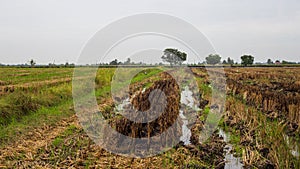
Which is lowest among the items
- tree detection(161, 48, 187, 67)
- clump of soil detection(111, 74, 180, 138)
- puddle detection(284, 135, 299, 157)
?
puddle detection(284, 135, 299, 157)

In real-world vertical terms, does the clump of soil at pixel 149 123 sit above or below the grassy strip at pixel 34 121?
above

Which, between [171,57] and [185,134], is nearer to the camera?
[185,134]

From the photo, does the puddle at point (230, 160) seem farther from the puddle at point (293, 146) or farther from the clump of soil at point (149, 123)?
the clump of soil at point (149, 123)

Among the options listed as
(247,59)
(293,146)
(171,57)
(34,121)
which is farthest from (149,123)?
(247,59)

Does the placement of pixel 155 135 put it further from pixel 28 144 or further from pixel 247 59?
pixel 247 59

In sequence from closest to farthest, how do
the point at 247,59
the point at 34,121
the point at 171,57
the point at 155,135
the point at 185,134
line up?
the point at 155,135 < the point at 185,134 < the point at 34,121 < the point at 171,57 < the point at 247,59

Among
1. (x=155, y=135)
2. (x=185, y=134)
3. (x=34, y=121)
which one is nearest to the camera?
(x=155, y=135)

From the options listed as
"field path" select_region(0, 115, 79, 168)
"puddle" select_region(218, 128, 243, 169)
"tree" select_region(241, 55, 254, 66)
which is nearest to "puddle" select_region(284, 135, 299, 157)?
"puddle" select_region(218, 128, 243, 169)

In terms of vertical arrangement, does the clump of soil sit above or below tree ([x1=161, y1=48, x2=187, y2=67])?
below

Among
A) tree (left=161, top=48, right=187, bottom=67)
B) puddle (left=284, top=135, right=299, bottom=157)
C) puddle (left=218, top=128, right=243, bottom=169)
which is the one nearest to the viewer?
puddle (left=218, top=128, right=243, bottom=169)

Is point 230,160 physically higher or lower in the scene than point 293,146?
lower

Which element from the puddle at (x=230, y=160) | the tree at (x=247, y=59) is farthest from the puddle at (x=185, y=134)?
the tree at (x=247, y=59)

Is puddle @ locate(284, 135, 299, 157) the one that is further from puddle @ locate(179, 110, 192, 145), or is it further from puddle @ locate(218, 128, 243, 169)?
puddle @ locate(179, 110, 192, 145)

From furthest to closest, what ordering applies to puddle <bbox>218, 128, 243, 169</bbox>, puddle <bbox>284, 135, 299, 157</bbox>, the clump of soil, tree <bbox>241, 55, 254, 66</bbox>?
tree <bbox>241, 55, 254, 66</bbox> < the clump of soil < puddle <bbox>284, 135, 299, 157</bbox> < puddle <bbox>218, 128, 243, 169</bbox>
